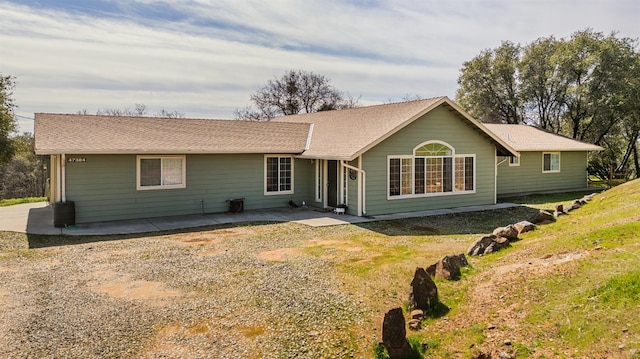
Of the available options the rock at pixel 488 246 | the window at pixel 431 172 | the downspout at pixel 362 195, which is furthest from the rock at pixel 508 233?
the window at pixel 431 172

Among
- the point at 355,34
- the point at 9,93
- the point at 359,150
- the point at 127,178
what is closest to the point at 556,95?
the point at 355,34

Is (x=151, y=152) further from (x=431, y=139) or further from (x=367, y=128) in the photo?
(x=431, y=139)

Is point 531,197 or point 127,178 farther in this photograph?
point 531,197

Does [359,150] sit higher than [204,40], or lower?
lower

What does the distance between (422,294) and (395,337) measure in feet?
4.06

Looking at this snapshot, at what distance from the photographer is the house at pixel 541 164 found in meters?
21.0

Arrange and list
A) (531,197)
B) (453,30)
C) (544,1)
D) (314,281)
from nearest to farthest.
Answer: (314,281)
(544,1)
(453,30)
(531,197)

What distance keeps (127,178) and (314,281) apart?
8742 mm

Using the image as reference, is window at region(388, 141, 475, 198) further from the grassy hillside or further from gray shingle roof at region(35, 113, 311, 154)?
A: the grassy hillside

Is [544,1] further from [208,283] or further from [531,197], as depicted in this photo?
[208,283]

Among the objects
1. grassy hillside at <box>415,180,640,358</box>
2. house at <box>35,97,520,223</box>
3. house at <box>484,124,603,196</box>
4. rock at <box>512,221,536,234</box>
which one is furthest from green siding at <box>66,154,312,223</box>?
house at <box>484,124,603,196</box>

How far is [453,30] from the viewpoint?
15.2 meters

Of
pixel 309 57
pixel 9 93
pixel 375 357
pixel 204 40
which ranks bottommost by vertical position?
pixel 375 357

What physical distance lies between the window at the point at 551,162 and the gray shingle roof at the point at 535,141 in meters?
0.53
